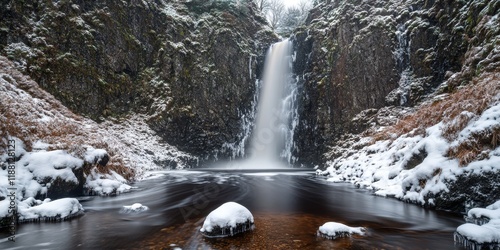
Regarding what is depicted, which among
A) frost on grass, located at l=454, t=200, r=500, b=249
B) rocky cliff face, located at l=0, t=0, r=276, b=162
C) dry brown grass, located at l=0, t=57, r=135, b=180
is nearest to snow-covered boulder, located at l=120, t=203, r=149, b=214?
dry brown grass, located at l=0, t=57, r=135, b=180

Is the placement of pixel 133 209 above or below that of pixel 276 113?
below

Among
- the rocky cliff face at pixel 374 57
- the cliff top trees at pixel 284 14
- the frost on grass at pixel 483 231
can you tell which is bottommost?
the frost on grass at pixel 483 231

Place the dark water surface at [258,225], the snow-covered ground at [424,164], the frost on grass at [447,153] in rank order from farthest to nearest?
the snow-covered ground at [424,164] < the frost on grass at [447,153] < the dark water surface at [258,225]

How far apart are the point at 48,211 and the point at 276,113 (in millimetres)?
21844

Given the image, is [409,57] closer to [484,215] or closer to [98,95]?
[484,215]

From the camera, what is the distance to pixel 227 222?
200 inches

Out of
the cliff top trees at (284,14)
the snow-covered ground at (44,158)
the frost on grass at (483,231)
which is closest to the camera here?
the frost on grass at (483,231)

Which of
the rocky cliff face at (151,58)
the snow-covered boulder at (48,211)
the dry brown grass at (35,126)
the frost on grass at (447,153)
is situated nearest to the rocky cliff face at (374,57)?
the frost on grass at (447,153)

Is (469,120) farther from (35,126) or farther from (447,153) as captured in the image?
(35,126)

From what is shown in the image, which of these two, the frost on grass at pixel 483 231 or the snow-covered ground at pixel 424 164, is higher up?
the snow-covered ground at pixel 424 164

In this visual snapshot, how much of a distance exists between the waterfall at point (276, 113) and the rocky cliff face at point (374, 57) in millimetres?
1431

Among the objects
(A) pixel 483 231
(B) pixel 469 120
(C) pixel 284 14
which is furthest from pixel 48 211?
(C) pixel 284 14

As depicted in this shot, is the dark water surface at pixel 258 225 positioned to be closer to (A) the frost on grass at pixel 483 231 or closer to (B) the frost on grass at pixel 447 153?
(A) the frost on grass at pixel 483 231

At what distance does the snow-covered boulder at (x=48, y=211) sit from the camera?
19.7ft
